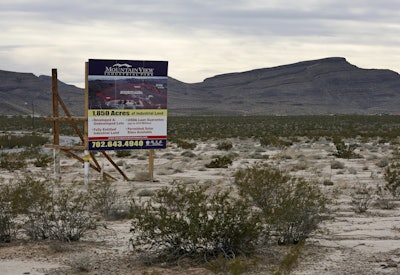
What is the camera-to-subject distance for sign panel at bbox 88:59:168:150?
17.9 metres

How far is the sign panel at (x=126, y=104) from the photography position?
17891 millimetres

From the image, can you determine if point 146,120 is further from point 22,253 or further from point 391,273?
point 391,273

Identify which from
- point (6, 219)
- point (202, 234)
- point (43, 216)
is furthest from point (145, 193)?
point (202, 234)

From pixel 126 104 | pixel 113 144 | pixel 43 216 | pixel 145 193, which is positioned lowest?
pixel 145 193

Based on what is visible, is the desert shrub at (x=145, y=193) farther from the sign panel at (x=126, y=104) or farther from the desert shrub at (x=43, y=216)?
the desert shrub at (x=43, y=216)

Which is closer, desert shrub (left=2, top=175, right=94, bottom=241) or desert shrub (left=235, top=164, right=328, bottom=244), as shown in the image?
desert shrub (left=235, top=164, right=328, bottom=244)

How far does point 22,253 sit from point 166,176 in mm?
12679

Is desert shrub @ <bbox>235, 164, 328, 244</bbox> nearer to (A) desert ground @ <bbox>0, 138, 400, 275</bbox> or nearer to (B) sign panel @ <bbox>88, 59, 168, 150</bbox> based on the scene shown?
(A) desert ground @ <bbox>0, 138, 400, 275</bbox>

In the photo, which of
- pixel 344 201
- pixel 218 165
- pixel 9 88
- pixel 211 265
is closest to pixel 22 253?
pixel 211 265

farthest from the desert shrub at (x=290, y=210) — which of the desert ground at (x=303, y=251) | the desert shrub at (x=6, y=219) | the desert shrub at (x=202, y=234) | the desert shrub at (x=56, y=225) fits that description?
the desert shrub at (x=6, y=219)

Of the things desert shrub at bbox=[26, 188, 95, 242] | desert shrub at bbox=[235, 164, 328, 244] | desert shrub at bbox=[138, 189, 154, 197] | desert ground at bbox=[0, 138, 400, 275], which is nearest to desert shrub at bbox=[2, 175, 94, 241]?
desert shrub at bbox=[26, 188, 95, 242]

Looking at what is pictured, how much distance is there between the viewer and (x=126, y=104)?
18.4 meters

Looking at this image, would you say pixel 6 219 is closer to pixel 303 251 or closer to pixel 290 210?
pixel 290 210

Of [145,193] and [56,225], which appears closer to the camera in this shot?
[56,225]
